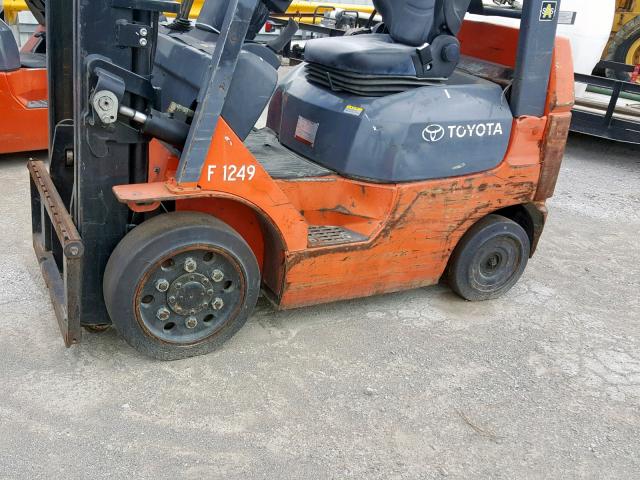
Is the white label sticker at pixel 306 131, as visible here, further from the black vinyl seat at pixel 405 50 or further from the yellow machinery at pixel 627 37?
the yellow machinery at pixel 627 37

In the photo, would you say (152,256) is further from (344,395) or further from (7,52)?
(7,52)

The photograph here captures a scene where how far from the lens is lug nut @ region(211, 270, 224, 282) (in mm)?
3365

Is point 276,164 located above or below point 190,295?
above

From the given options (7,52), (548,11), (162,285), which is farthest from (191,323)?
(7,52)

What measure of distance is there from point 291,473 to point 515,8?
11.2 feet

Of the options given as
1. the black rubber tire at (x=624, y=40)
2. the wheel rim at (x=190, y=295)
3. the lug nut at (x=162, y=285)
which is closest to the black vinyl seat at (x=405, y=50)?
the wheel rim at (x=190, y=295)

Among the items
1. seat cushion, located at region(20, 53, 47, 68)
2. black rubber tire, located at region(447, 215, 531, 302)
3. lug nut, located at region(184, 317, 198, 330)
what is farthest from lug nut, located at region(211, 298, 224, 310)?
seat cushion, located at region(20, 53, 47, 68)

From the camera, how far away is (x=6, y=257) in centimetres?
438

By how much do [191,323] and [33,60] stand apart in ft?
13.2

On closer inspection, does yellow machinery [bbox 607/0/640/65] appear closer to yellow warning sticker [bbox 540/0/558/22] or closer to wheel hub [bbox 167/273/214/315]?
yellow warning sticker [bbox 540/0/558/22]

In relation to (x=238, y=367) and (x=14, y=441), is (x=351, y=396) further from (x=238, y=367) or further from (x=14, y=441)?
(x=14, y=441)

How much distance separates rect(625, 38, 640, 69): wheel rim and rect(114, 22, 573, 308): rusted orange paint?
848 cm

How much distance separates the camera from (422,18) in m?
3.94

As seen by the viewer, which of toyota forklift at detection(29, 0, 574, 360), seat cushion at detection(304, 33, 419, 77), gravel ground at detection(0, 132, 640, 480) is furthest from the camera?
seat cushion at detection(304, 33, 419, 77)
